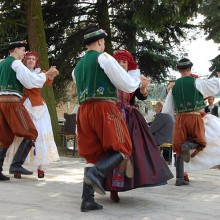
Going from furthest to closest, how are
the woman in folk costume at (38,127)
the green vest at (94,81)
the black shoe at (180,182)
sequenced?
the woman in folk costume at (38,127)
the black shoe at (180,182)
the green vest at (94,81)

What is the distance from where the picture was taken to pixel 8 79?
19.5 feet

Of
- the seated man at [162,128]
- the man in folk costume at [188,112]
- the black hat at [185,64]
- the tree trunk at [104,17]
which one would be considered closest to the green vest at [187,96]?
the man in folk costume at [188,112]

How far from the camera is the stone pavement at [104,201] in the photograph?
426 centimetres

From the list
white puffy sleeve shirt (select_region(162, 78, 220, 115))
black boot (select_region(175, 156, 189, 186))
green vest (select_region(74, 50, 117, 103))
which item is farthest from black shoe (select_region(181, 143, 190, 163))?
green vest (select_region(74, 50, 117, 103))

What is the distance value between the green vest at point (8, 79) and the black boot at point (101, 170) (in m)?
2.12

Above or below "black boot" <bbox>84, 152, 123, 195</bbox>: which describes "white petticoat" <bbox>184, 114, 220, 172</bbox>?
below

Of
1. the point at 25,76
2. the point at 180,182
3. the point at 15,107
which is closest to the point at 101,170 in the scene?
the point at 25,76

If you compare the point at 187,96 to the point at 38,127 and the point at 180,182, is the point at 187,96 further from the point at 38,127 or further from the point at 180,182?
the point at 38,127

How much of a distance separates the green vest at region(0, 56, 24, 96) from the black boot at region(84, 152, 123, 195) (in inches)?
83.4

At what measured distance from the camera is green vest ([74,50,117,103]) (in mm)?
4367

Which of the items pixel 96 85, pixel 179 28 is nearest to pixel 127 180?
pixel 96 85

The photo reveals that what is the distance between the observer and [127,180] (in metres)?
4.66

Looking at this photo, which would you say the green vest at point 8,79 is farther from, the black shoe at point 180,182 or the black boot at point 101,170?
the black shoe at point 180,182

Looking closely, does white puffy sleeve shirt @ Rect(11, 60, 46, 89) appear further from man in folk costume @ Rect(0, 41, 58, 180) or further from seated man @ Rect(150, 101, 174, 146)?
seated man @ Rect(150, 101, 174, 146)
